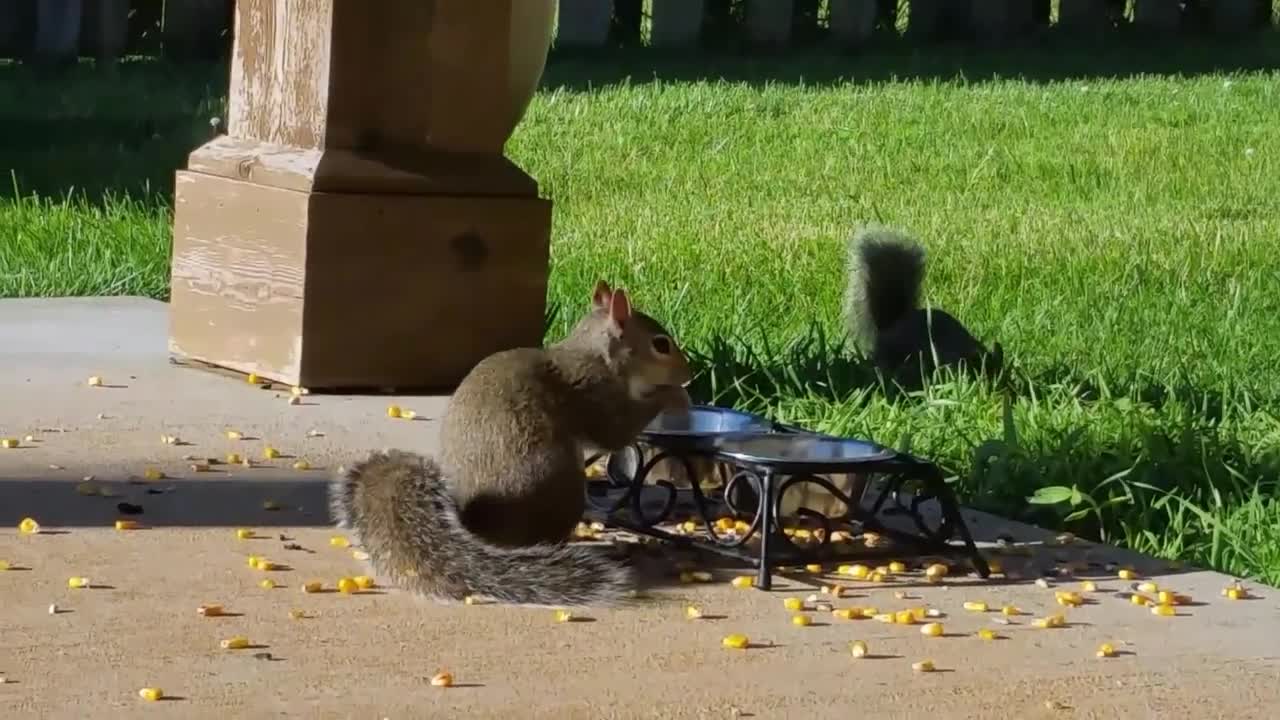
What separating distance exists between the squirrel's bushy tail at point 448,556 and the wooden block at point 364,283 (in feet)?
4.91

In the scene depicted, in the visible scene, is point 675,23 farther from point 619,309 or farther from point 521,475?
point 521,475

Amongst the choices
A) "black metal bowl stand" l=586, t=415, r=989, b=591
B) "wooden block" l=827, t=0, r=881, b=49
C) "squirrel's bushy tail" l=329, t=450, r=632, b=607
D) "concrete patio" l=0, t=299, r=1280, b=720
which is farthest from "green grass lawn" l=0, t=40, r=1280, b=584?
"squirrel's bushy tail" l=329, t=450, r=632, b=607

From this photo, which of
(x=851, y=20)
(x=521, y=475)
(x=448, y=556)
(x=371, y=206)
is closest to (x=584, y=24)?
(x=851, y=20)

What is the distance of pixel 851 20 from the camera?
15047 millimetres

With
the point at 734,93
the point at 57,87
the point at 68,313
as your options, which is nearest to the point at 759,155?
the point at 734,93

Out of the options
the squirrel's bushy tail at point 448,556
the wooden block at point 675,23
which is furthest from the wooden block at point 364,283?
the wooden block at point 675,23

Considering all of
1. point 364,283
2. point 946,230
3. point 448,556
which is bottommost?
point 946,230

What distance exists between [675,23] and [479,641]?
38.6 ft

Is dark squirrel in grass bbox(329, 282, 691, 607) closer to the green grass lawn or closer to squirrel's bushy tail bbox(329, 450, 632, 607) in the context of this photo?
squirrel's bushy tail bbox(329, 450, 632, 607)

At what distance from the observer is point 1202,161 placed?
1027 centimetres

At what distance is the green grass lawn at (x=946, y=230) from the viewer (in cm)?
471

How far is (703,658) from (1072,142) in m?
8.01

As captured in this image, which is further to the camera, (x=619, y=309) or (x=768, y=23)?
(x=768, y=23)

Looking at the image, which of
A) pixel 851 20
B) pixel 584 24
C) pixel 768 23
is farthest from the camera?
pixel 851 20
